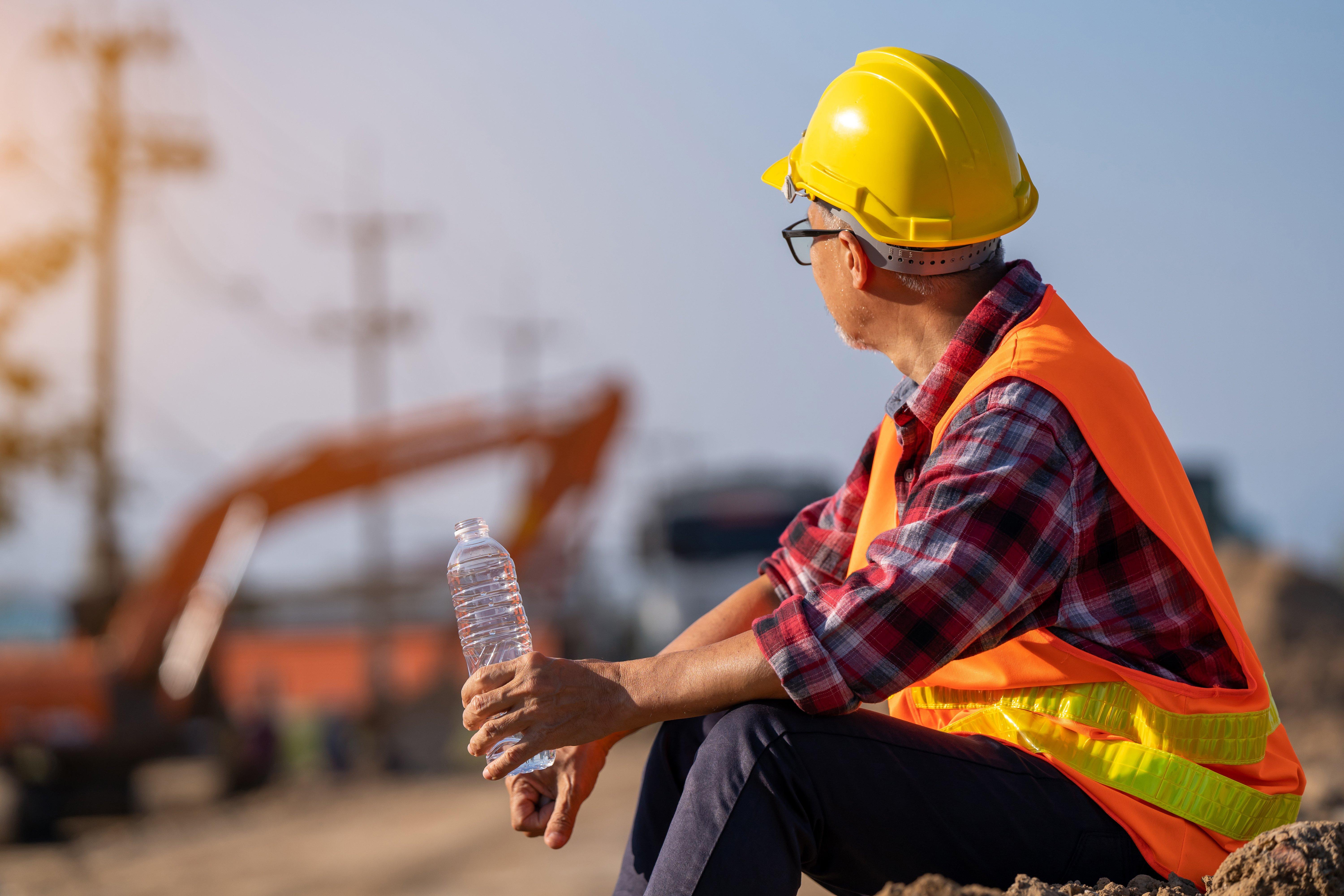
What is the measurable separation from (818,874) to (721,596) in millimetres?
14079

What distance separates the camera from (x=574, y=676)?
7.32 feet

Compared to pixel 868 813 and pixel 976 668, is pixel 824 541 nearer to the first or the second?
pixel 976 668

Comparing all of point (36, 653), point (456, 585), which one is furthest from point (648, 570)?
point (456, 585)

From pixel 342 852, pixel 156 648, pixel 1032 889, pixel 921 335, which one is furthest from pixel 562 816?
pixel 156 648

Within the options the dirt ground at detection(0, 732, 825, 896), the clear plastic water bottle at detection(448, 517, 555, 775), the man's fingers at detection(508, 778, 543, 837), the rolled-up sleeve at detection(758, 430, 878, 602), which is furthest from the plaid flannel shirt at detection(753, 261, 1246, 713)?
the dirt ground at detection(0, 732, 825, 896)

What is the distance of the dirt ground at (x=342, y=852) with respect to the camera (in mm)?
8609

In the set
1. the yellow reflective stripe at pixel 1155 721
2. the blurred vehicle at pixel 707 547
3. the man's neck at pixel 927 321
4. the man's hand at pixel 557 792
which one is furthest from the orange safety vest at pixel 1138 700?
the blurred vehicle at pixel 707 547

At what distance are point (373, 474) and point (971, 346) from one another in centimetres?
1270

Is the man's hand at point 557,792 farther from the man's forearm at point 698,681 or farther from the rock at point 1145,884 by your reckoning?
the rock at point 1145,884

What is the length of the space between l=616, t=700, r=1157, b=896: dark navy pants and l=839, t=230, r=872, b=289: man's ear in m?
0.82

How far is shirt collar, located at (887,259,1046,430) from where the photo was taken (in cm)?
234

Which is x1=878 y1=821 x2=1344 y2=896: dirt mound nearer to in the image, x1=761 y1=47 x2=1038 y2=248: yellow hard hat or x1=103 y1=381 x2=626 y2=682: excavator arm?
x1=761 y1=47 x2=1038 y2=248: yellow hard hat

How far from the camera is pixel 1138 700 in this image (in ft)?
7.16

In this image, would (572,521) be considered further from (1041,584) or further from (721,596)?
(1041,584)
